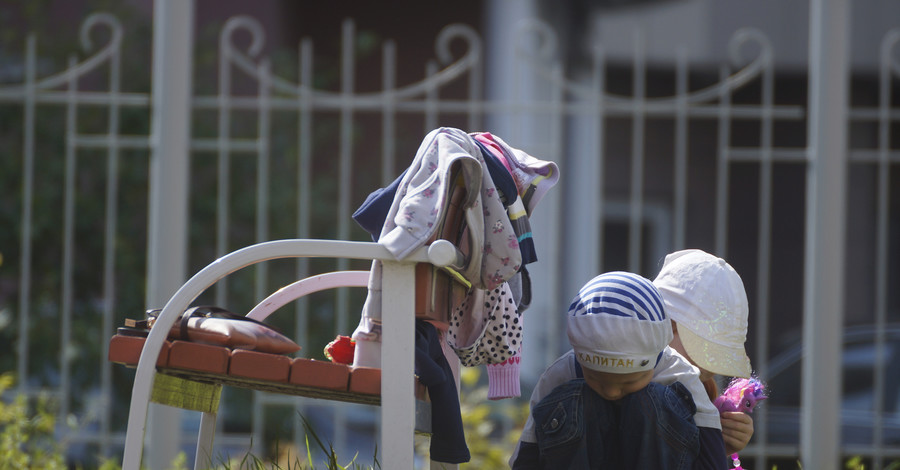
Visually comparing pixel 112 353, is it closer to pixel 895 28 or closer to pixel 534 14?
pixel 534 14

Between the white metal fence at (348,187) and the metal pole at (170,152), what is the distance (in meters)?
0.22

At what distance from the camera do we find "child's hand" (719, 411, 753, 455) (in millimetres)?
1710

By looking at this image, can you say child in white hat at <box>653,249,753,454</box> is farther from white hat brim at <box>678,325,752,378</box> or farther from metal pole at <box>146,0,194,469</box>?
metal pole at <box>146,0,194,469</box>

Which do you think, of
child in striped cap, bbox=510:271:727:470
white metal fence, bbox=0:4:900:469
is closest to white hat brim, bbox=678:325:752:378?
child in striped cap, bbox=510:271:727:470

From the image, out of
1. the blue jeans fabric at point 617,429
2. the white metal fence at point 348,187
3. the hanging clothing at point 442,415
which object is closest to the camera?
the blue jeans fabric at point 617,429

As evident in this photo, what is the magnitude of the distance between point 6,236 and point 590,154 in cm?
336

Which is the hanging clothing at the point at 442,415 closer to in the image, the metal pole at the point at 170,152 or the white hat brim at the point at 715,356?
the white hat brim at the point at 715,356

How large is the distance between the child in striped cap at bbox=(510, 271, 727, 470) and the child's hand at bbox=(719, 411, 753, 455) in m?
0.13

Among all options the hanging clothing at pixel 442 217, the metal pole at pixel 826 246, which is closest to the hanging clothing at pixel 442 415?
the hanging clothing at pixel 442 217

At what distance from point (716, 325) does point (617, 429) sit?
1.00 feet

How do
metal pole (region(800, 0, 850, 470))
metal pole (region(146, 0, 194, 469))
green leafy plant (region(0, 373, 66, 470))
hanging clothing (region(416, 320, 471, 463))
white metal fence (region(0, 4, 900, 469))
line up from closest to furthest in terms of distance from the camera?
1. hanging clothing (region(416, 320, 471, 463))
2. green leafy plant (region(0, 373, 66, 470))
3. metal pole (region(146, 0, 194, 469))
4. metal pole (region(800, 0, 850, 470))
5. white metal fence (region(0, 4, 900, 469))

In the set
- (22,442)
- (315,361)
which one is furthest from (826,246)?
(22,442)

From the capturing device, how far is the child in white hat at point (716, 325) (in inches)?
67.4

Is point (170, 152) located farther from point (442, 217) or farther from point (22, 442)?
point (442, 217)
